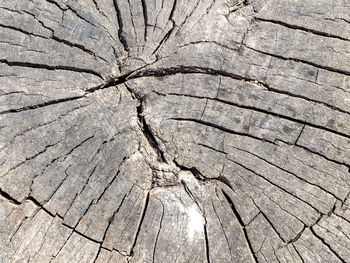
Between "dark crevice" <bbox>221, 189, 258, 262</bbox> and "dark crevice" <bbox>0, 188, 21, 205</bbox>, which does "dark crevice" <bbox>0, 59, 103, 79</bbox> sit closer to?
"dark crevice" <bbox>0, 188, 21, 205</bbox>

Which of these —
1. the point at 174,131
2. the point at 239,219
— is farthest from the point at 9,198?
the point at 239,219

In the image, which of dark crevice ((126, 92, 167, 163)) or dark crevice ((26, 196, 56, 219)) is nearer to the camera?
dark crevice ((26, 196, 56, 219))

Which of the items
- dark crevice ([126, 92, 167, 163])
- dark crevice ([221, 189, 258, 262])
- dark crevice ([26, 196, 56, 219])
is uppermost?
dark crevice ([126, 92, 167, 163])

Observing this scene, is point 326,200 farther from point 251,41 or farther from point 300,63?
point 251,41

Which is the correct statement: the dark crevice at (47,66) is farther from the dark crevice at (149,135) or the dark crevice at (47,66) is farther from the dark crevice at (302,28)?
the dark crevice at (302,28)

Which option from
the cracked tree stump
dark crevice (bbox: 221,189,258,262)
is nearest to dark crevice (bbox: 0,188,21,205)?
the cracked tree stump

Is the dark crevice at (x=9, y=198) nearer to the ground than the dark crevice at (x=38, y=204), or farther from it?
nearer to the ground

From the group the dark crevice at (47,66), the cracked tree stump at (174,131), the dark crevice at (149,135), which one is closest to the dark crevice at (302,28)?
the cracked tree stump at (174,131)

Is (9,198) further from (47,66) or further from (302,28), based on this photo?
(302,28)
